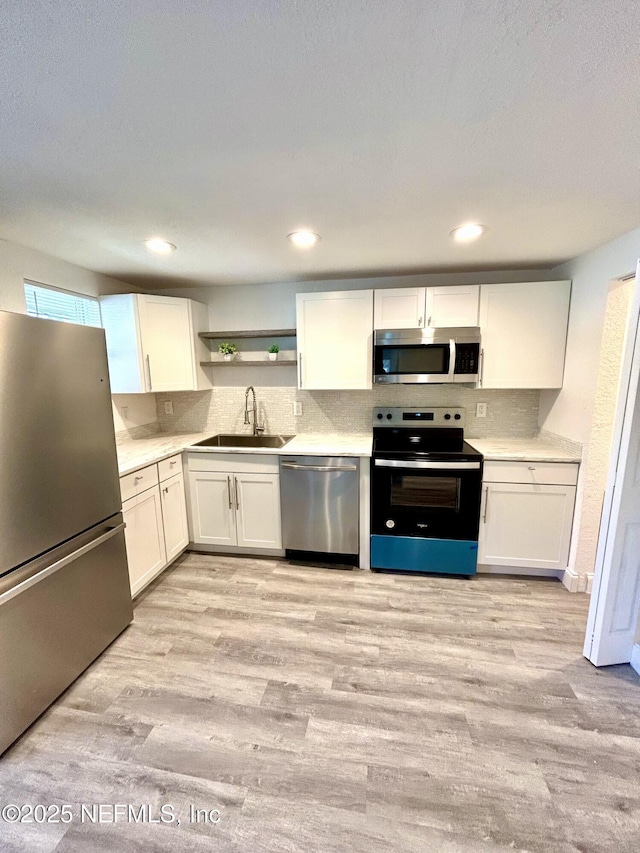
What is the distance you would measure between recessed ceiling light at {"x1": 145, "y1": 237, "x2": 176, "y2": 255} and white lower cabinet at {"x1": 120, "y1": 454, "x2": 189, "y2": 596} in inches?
55.9

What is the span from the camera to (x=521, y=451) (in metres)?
2.43

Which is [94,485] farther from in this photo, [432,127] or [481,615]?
[481,615]

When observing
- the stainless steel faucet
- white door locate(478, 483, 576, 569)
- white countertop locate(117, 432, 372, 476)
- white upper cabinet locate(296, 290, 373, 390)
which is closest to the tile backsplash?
the stainless steel faucet

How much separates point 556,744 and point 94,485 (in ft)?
7.84

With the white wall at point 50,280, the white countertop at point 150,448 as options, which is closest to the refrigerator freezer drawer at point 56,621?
the white countertop at point 150,448

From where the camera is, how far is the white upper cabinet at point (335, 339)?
8.85ft

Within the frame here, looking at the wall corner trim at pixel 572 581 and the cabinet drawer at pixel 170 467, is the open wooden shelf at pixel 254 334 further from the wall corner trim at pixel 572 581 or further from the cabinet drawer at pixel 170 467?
the wall corner trim at pixel 572 581

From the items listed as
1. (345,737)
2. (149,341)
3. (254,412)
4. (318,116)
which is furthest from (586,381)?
(149,341)

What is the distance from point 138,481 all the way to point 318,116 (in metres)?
2.15

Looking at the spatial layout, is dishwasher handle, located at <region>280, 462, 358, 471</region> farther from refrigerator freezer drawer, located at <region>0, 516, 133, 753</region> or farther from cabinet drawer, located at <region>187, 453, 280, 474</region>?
refrigerator freezer drawer, located at <region>0, 516, 133, 753</region>

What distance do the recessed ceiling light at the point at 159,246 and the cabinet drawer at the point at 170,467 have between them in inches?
56.3

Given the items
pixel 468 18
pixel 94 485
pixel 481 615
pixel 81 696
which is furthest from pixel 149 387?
pixel 481 615

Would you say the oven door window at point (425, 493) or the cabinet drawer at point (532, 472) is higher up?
the cabinet drawer at point (532, 472)

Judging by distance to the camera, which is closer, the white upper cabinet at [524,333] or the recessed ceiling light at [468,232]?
the recessed ceiling light at [468,232]
